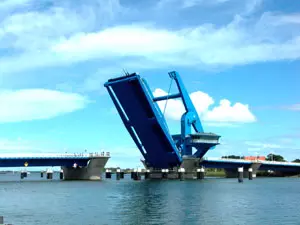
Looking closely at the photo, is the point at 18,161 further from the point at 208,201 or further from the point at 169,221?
the point at 169,221

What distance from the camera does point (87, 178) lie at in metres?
91.0

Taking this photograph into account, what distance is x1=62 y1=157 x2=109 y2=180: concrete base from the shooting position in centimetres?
8868

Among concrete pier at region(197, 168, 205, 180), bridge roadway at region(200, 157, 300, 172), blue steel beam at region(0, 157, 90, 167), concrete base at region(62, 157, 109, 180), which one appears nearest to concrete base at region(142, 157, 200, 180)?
concrete pier at region(197, 168, 205, 180)

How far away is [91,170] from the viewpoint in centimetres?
9050

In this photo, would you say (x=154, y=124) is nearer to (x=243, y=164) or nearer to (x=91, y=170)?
(x=91, y=170)

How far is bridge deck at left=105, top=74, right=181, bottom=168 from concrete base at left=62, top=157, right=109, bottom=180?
25.0 feet

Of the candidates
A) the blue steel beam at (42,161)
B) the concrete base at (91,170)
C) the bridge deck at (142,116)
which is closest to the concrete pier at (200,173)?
the bridge deck at (142,116)

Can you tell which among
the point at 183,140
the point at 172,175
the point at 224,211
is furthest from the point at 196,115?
the point at 224,211

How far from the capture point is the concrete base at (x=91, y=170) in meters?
88.7

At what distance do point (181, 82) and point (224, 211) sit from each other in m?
53.0

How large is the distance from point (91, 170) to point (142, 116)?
20.8 metres

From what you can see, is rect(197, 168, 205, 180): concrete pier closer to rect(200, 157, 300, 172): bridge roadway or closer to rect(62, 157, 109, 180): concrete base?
rect(200, 157, 300, 172): bridge roadway

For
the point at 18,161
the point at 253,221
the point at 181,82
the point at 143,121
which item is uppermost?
the point at 181,82

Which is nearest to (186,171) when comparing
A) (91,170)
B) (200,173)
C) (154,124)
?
(200,173)
